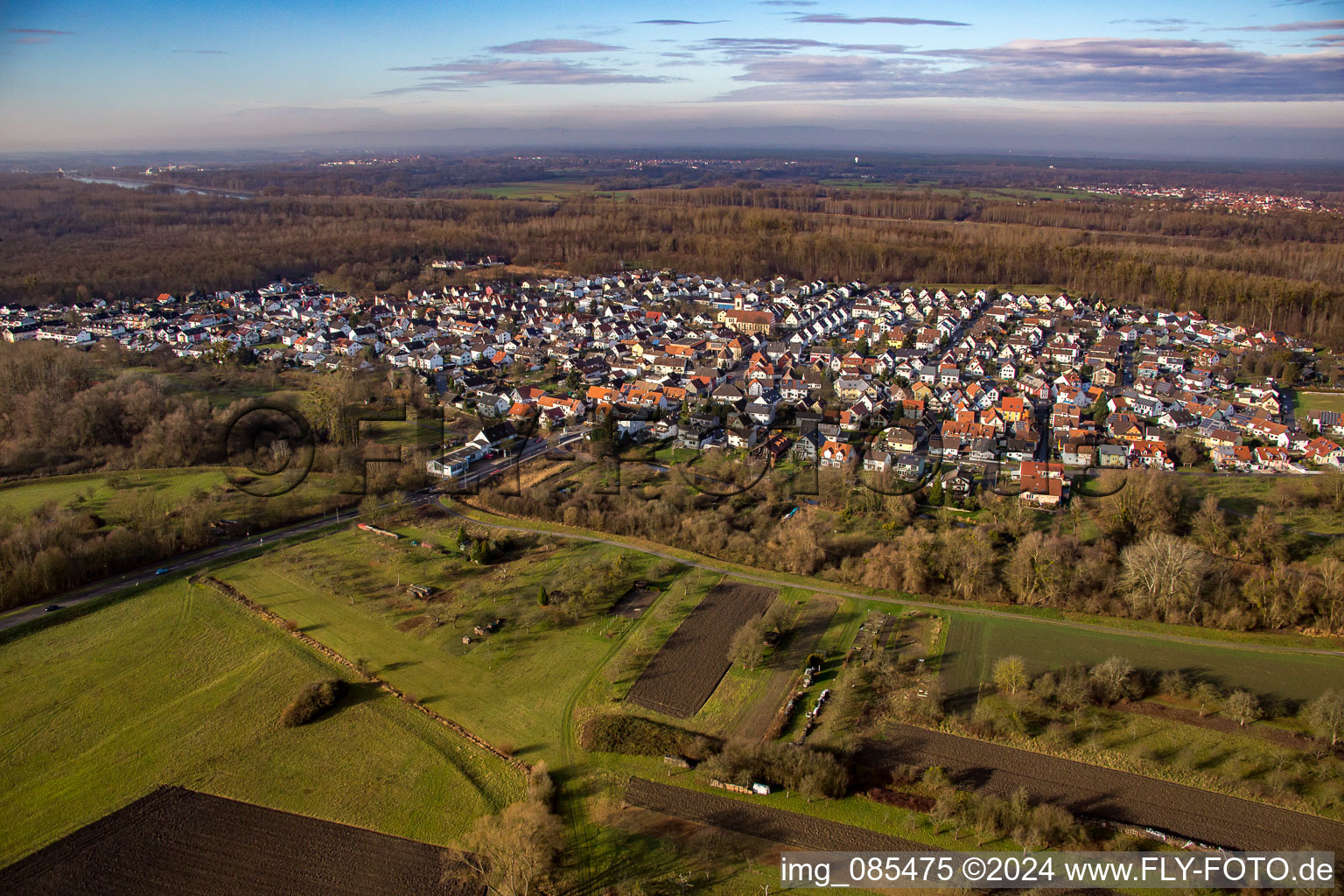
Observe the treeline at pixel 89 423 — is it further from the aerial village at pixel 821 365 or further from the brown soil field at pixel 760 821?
the brown soil field at pixel 760 821

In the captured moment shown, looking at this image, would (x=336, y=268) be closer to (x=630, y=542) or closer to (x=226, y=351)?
(x=226, y=351)

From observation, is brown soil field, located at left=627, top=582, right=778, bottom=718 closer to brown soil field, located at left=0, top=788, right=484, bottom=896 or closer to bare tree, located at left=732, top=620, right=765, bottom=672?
bare tree, located at left=732, top=620, right=765, bottom=672

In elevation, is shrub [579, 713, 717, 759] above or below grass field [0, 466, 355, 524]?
below

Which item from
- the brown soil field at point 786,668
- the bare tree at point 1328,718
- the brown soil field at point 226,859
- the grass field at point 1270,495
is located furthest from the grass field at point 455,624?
the grass field at point 1270,495

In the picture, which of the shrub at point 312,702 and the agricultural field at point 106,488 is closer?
the shrub at point 312,702

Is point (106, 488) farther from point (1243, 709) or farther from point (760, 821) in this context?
point (1243, 709)

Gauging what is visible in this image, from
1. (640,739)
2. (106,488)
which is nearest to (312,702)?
(640,739)

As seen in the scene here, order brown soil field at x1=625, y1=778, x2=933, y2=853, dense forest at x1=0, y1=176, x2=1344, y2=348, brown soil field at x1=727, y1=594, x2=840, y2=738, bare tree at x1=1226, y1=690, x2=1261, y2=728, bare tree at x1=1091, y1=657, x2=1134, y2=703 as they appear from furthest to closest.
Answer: dense forest at x1=0, y1=176, x2=1344, y2=348, bare tree at x1=1091, y1=657, x2=1134, y2=703, brown soil field at x1=727, y1=594, x2=840, y2=738, bare tree at x1=1226, y1=690, x2=1261, y2=728, brown soil field at x1=625, y1=778, x2=933, y2=853

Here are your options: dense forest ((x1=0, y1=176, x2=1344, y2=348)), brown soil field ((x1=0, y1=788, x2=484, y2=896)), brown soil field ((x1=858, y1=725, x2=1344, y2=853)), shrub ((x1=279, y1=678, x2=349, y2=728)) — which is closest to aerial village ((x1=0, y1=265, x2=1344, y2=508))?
dense forest ((x1=0, y1=176, x2=1344, y2=348))
